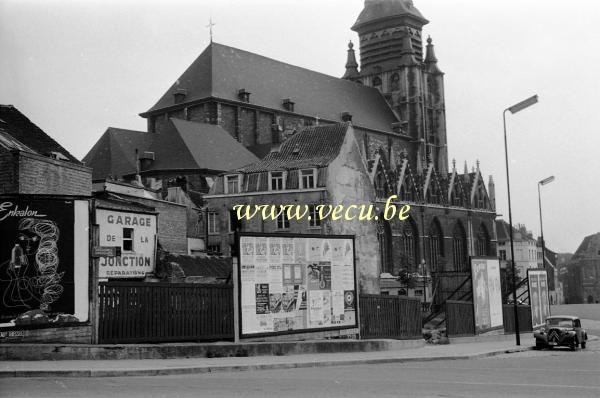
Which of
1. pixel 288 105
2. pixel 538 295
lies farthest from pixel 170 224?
pixel 288 105

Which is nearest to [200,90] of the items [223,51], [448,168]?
[223,51]

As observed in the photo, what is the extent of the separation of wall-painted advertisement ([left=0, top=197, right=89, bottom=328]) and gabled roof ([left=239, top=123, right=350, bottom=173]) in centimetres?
2766

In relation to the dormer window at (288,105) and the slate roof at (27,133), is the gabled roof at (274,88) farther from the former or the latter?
the slate roof at (27,133)

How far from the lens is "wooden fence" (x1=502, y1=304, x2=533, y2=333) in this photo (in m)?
33.3

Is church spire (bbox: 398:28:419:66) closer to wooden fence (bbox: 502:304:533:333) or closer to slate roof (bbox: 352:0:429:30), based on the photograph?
slate roof (bbox: 352:0:429:30)

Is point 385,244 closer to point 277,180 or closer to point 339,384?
point 277,180

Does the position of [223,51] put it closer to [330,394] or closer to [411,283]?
[411,283]

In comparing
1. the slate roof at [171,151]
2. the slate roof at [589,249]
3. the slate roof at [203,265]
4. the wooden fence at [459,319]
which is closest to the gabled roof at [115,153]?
the slate roof at [171,151]

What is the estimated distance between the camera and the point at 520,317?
35.0 metres

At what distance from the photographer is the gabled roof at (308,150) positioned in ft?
145

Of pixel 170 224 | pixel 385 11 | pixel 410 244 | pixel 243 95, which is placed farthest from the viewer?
pixel 385 11

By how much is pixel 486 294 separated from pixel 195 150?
115 feet

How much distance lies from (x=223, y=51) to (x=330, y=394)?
232 feet

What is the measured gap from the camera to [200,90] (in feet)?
244
